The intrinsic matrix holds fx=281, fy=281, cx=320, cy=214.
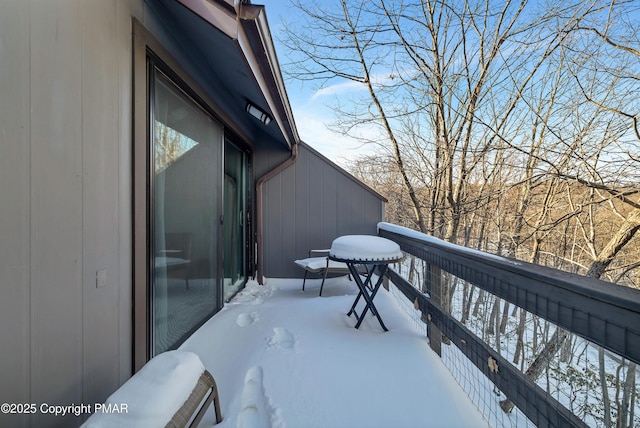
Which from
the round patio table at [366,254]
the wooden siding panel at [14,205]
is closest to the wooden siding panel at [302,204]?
the round patio table at [366,254]

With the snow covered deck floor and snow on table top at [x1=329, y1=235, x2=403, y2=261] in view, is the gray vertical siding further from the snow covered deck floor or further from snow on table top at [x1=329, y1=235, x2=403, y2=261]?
snow on table top at [x1=329, y1=235, x2=403, y2=261]

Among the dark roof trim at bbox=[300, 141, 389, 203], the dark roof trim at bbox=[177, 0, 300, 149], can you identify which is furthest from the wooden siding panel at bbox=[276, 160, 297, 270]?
the dark roof trim at bbox=[177, 0, 300, 149]

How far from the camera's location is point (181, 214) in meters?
2.20

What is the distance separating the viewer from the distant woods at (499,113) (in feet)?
10.6

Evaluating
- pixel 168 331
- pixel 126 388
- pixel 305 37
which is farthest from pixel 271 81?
pixel 305 37

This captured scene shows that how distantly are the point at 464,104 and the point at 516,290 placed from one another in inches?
194

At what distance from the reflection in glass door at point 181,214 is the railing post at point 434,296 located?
6.35 ft

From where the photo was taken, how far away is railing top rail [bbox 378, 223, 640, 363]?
0.73m

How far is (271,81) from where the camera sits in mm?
2594

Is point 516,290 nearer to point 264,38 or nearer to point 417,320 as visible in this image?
point 417,320

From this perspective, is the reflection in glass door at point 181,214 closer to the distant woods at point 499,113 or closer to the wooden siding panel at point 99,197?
the wooden siding panel at point 99,197

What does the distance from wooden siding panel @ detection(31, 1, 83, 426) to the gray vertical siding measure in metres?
3.35

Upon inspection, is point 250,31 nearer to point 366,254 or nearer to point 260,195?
point 366,254

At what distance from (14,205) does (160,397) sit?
0.84 metres
